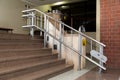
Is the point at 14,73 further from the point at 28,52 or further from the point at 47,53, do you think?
the point at 47,53

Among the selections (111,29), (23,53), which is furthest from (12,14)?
(111,29)

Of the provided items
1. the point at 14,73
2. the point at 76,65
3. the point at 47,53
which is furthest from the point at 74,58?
the point at 14,73

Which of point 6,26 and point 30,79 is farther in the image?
point 6,26

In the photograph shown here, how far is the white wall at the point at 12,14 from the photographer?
25.8 feet

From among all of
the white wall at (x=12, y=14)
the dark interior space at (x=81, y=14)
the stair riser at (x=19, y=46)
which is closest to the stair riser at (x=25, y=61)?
the stair riser at (x=19, y=46)

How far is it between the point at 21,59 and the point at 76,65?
1.95m

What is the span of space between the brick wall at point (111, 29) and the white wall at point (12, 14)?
4.85 metres

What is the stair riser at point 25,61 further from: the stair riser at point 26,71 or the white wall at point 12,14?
the white wall at point 12,14

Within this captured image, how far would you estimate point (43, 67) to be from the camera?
4.19 meters

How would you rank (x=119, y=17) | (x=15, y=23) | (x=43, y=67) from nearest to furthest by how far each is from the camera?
(x=43, y=67), (x=119, y=17), (x=15, y=23)

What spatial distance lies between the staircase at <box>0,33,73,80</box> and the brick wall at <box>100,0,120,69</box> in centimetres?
161

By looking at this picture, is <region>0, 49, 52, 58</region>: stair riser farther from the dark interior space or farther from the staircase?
the dark interior space

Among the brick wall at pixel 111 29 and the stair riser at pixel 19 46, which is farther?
the brick wall at pixel 111 29

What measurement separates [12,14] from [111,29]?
17.5 feet
